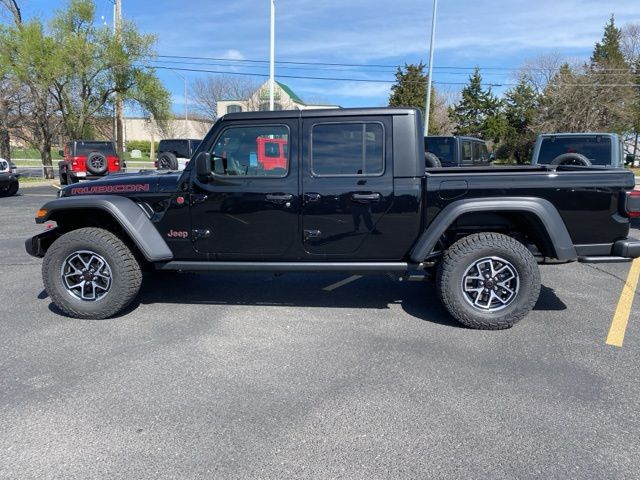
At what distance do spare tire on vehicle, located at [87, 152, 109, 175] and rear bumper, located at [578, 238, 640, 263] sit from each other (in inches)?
553

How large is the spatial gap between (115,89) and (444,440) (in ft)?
77.7

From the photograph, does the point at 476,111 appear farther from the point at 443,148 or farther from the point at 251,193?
the point at 251,193

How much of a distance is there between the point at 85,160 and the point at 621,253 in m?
16.2

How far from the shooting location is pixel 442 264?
417 centimetres

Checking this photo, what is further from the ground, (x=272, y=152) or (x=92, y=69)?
(x=92, y=69)

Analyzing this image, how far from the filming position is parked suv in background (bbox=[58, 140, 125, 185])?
49.5 ft

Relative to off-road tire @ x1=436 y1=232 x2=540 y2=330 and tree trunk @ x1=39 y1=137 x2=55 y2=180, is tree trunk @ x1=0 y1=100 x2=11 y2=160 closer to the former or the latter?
tree trunk @ x1=39 y1=137 x2=55 y2=180

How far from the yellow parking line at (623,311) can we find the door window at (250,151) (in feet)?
11.0

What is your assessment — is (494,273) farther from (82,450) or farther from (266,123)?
(82,450)

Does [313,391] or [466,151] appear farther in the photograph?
[466,151]

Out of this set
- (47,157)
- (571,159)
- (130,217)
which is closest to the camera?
(130,217)

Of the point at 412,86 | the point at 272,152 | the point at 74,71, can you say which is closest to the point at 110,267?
the point at 272,152

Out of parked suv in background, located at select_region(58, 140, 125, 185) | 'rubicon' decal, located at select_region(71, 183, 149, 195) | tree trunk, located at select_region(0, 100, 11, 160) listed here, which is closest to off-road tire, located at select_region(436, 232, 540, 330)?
'rubicon' decal, located at select_region(71, 183, 149, 195)

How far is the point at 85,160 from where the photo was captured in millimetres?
15703
